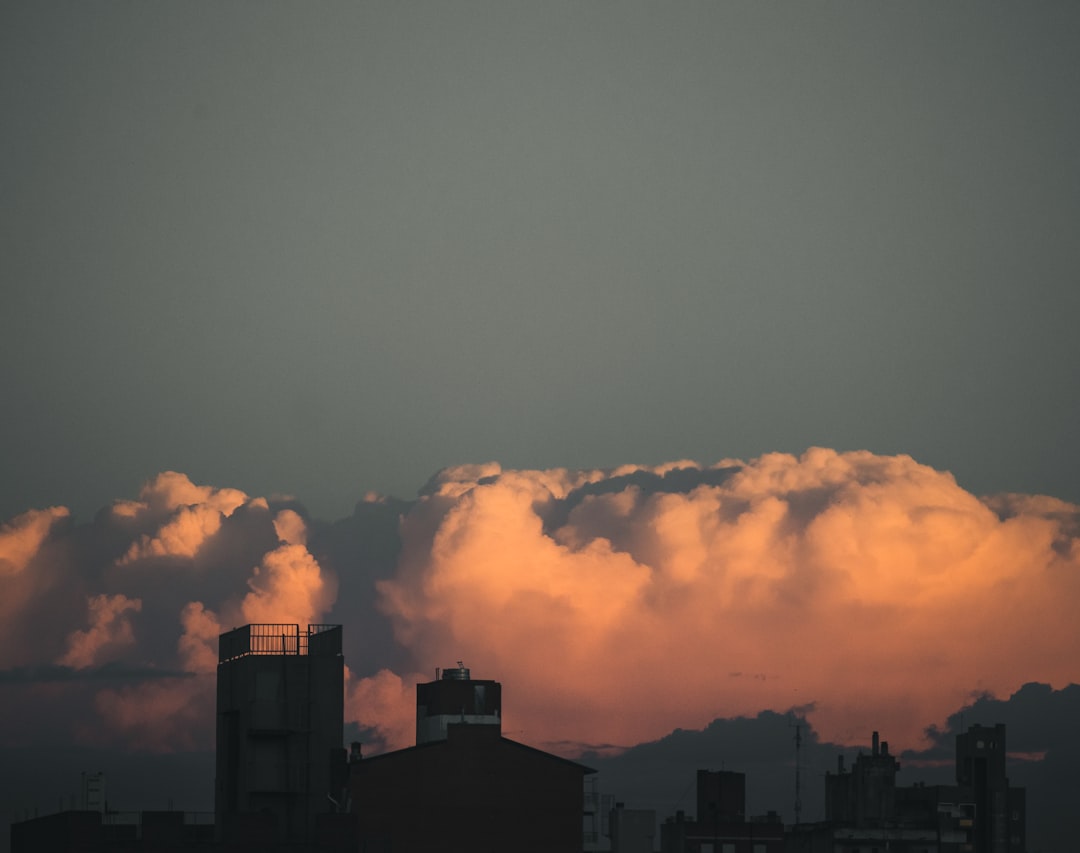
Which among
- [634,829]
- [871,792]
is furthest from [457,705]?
[871,792]

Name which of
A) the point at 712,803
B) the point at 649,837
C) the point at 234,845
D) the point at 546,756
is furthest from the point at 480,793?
the point at 712,803

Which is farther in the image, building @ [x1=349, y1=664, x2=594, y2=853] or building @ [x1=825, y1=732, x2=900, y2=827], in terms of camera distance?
building @ [x1=825, y1=732, x2=900, y2=827]

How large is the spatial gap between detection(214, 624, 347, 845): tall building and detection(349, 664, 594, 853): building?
314 cm

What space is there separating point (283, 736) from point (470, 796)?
13333 millimetres

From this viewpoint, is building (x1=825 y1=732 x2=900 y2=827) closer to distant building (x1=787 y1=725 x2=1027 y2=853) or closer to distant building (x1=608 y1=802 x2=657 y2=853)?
distant building (x1=787 y1=725 x2=1027 y2=853)

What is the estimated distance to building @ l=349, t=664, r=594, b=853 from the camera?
399ft

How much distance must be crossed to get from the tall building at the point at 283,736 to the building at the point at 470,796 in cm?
314

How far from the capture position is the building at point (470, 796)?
122 m

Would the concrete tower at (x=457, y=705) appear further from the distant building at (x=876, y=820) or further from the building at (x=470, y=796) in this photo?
the distant building at (x=876, y=820)

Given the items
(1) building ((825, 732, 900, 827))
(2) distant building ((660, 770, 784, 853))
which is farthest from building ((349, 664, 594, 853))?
(1) building ((825, 732, 900, 827))

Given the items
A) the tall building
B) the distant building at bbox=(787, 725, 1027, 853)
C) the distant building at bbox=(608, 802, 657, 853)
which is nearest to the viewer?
the tall building

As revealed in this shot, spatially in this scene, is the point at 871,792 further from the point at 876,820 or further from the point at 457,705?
the point at 457,705

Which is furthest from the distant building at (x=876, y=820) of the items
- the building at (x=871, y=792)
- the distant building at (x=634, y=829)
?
the distant building at (x=634, y=829)

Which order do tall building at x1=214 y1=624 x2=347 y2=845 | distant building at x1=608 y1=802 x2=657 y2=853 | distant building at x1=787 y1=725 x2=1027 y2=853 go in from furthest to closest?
distant building at x1=787 y1=725 x2=1027 y2=853 < distant building at x1=608 y1=802 x2=657 y2=853 < tall building at x1=214 y1=624 x2=347 y2=845
